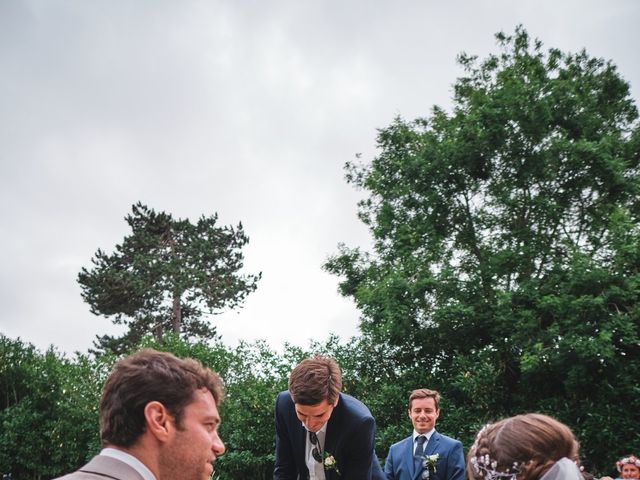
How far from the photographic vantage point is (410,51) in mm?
21516

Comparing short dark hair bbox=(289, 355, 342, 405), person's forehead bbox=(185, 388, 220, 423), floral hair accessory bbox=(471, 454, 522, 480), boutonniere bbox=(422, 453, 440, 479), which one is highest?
short dark hair bbox=(289, 355, 342, 405)

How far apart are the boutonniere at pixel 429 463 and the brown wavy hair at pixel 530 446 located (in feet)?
14.4

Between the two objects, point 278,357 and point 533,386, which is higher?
point 278,357

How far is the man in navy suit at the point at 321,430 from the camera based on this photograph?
4.68 m

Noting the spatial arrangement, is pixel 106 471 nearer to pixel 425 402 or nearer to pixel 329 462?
pixel 329 462

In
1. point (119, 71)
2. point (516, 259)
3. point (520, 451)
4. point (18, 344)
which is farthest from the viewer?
point (119, 71)

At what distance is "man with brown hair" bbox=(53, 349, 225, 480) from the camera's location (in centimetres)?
225

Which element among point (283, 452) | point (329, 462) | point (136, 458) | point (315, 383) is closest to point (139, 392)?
point (136, 458)

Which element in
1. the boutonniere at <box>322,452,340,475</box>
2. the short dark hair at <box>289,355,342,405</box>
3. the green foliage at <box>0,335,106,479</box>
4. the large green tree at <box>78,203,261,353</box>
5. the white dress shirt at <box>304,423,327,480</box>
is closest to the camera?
the short dark hair at <box>289,355,342,405</box>

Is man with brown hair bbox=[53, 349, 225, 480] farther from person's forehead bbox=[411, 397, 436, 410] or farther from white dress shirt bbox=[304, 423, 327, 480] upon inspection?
person's forehead bbox=[411, 397, 436, 410]

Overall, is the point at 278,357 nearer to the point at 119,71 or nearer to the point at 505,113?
the point at 505,113

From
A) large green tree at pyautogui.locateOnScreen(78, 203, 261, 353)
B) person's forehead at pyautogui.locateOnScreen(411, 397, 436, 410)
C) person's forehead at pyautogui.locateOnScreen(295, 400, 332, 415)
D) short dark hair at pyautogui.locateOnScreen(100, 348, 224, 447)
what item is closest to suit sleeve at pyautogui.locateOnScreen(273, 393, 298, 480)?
person's forehead at pyautogui.locateOnScreen(295, 400, 332, 415)

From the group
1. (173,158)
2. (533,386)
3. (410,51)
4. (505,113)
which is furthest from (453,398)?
(173,158)

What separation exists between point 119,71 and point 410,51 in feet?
Answer: 40.7
